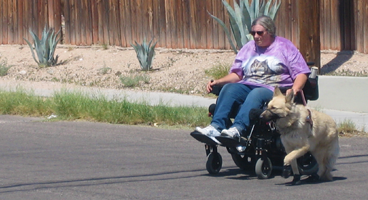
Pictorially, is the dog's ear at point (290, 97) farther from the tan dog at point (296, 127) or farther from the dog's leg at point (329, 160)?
the dog's leg at point (329, 160)

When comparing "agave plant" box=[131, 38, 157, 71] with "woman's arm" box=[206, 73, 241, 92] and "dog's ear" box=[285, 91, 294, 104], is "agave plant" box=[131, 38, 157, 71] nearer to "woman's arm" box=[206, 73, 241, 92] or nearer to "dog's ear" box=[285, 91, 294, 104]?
"woman's arm" box=[206, 73, 241, 92]

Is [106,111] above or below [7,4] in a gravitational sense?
below

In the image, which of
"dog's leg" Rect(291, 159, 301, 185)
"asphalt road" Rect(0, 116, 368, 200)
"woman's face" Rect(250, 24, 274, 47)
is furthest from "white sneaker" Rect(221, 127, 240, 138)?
"woman's face" Rect(250, 24, 274, 47)

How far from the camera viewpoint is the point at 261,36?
6.20m

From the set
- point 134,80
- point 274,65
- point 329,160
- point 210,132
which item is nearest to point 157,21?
point 134,80

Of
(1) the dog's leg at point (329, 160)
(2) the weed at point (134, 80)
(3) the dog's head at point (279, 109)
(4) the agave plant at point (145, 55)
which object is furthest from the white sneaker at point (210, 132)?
(4) the agave plant at point (145, 55)

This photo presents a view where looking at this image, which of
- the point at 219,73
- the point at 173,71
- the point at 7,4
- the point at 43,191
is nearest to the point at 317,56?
the point at 219,73

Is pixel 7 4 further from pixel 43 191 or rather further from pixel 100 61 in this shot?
pixel 43 191

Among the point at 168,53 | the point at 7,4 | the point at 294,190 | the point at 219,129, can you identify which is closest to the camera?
the point at 294,190

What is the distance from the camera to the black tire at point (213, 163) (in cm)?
600

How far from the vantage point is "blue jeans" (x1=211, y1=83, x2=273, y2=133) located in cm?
584

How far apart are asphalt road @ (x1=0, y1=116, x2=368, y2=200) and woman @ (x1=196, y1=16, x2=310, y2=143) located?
0.62 meters

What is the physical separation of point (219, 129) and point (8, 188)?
207 centimetres

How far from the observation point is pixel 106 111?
33.0 feet
